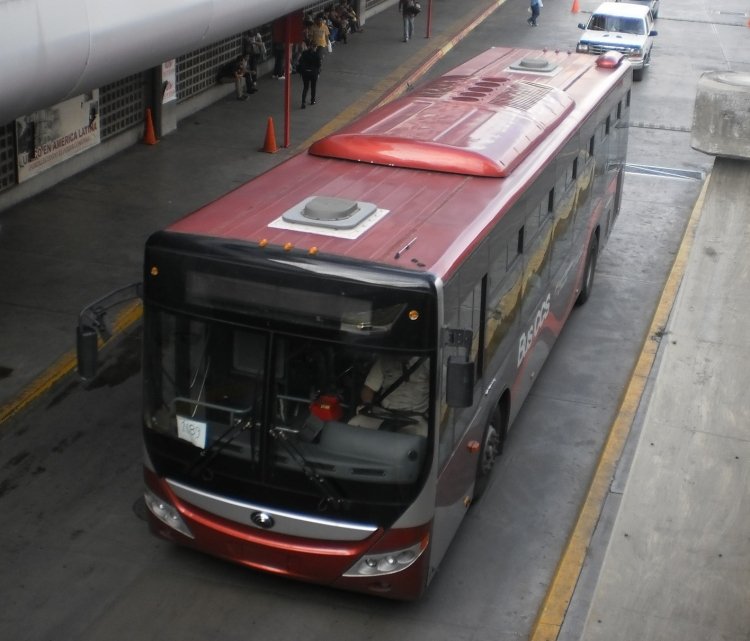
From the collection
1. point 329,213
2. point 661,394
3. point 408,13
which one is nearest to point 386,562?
point 661,394

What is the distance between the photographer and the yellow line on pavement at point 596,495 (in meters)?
8.81

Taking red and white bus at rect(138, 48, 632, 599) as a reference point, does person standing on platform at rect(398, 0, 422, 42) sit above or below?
below

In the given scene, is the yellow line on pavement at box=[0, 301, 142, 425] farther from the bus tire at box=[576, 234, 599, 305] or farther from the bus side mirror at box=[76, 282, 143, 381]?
the bus tire at box=[576, 234, 599, 305]

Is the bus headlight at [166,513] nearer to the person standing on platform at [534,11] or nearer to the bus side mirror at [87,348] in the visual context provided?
the bus side mirror at [87,348]

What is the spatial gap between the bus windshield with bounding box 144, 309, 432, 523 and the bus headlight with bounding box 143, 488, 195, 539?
1.95 ft

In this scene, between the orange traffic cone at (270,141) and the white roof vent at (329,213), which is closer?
the white roof vent at (329,213)

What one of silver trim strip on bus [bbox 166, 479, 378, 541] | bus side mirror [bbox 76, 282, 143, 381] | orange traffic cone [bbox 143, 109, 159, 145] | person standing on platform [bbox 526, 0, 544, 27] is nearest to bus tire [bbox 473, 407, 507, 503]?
silver trim strip on bus [bbox 166, 479, 378, 541]

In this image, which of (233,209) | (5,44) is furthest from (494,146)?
(5,44)

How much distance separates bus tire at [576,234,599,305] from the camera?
14600 millimetres

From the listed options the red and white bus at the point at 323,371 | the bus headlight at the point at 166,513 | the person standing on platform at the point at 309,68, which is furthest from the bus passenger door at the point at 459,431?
the person standing on platform at the point at 309,68

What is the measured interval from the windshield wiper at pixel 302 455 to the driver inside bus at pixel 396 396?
265mm

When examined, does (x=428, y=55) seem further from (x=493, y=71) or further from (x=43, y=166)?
(x=493, y=71)

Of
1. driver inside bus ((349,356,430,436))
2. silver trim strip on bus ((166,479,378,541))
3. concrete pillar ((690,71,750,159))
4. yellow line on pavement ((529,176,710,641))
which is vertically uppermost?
Result: concrete pillar ((690,71,750,159))

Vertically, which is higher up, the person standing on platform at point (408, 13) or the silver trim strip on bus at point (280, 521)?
the silver trim strip on bus at point (280, 521)
